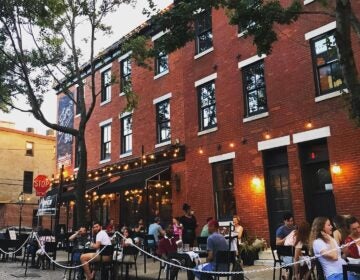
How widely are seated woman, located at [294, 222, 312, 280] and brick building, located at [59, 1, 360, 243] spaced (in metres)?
3.51

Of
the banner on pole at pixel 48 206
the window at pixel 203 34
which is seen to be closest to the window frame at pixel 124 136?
the banner on pole at pixel 48 206

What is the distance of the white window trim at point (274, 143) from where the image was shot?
1302cm

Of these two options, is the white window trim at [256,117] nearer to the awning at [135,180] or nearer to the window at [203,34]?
the window at [203,34]

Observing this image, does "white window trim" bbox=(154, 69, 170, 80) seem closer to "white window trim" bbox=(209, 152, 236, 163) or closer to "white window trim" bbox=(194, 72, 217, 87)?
"white window trim" bbox=(194, 72, 217, 87)

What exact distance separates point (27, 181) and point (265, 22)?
1488 inches

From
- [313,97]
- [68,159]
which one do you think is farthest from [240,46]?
[68,159]

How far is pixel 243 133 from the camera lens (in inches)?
569

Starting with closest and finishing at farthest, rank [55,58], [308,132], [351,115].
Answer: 1. [351,115]
2. [308,132]
3. [55,58]

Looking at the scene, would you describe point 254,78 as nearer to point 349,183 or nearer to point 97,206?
point 349,183

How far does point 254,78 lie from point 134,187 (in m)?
6.29

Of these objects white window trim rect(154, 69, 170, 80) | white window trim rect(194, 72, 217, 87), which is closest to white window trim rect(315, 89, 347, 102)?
white window trim rect(194, 72, 217, 87)

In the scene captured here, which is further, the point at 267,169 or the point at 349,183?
the point at 267,169

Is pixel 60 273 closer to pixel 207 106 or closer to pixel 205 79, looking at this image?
pixel 207 106

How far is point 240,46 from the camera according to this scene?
49.6 ft
